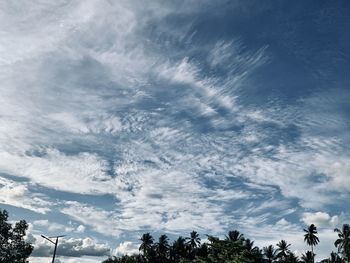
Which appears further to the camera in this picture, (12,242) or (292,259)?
(292,259)

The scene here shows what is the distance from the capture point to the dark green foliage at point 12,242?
52.4 metres

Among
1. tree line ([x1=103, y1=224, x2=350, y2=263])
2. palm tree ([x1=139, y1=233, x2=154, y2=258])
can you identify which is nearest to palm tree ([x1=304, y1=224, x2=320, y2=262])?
tree line ([x1=103, y1=224, x2=350, y2=263])

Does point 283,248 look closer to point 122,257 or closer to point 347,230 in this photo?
point 347,230

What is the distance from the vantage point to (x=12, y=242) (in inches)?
2160

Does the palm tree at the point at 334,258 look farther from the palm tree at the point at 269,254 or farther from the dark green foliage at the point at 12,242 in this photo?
the dark green foliage at the point at 12,242

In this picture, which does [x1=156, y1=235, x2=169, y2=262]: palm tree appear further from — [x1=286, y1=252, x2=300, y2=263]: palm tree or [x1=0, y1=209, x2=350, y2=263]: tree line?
[x1=286, y1=252, x2=300, y2=263]: palm tree

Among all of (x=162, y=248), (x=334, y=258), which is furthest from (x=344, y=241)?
(x=162, y=248)

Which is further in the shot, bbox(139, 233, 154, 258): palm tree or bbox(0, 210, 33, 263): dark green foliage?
bbox(139, 233, 154, 258): palm tree

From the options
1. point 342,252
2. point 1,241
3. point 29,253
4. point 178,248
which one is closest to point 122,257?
point 178,248

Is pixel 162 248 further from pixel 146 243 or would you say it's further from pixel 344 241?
pixel 344 241

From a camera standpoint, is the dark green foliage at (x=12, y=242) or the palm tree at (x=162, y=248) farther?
the palm tree at (x=162, y=248)

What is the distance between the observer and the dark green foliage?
5244cm

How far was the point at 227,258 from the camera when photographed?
44781 millimetres

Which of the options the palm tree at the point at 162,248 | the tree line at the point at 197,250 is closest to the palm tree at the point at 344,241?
the tree line at the point at 197,250
